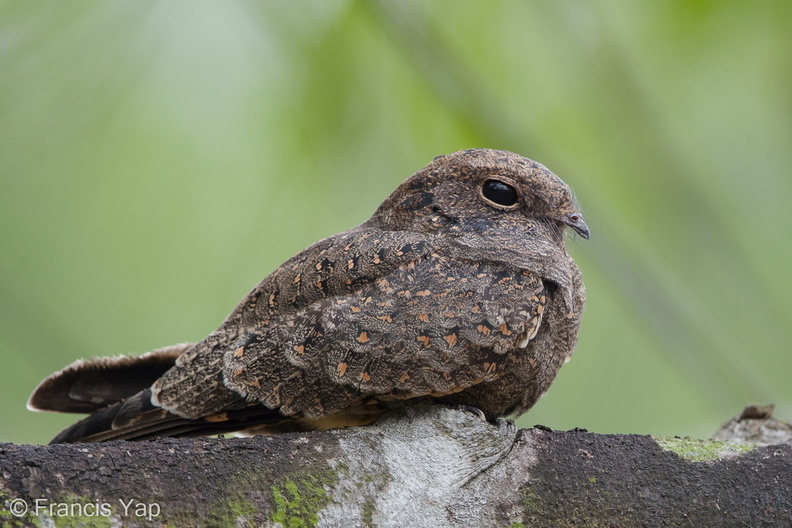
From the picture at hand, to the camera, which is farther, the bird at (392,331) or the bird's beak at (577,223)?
the bird's beak at (577,223)

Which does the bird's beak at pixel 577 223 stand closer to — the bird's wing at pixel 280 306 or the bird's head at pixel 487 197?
the bird's head at pixel 487 197

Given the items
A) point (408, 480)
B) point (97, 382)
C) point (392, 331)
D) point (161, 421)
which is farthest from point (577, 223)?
point (97, 382)

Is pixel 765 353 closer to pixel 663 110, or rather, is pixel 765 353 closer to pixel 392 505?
pixel 663 110

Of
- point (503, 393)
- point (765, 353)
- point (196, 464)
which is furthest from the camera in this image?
point (765, 353)

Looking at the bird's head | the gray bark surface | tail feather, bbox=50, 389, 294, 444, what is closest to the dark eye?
the bird's head

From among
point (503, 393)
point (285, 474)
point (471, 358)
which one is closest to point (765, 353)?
point (503, 393)

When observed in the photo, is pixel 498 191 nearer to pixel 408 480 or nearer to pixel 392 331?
pixel 392 331

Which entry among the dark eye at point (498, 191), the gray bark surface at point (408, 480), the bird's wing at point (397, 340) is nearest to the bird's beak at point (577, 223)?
the dark eye at point (498, 191)
